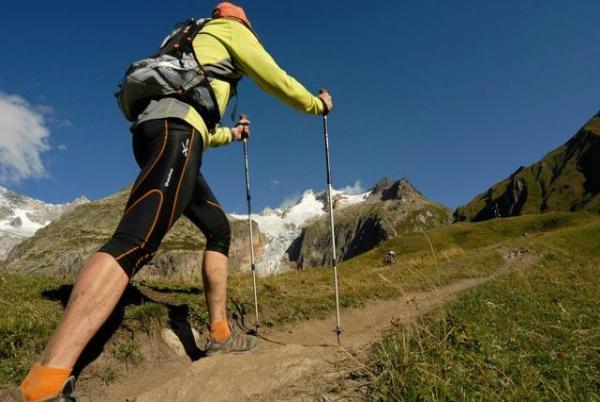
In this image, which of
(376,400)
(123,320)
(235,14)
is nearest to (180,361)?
(123,320)

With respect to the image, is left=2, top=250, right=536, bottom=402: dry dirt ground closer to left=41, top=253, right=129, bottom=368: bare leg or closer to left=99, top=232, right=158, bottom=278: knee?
left=41, top=253, right=129, bottom=368: bare leg

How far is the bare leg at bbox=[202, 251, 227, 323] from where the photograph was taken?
6.77 meters

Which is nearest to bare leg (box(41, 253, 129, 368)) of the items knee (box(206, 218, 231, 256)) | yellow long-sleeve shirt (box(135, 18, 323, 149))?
yellow long-sleeve shirt (box(135, 18, 323, 149))

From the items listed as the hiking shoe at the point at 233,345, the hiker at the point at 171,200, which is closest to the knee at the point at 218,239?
the hiker at the point at 171,200

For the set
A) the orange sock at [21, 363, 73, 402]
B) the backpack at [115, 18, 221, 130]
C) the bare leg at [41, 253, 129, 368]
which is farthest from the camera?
the backpack at [115, 18, 221, 130]

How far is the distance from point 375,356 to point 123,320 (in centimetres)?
440

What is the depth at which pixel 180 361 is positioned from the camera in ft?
24.1

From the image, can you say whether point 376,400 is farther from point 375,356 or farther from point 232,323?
point 232,323

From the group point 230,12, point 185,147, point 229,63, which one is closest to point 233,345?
point 185,147

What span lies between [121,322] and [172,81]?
163 inches

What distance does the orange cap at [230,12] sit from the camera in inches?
228

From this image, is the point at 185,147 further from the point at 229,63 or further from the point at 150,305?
the point at 150,305

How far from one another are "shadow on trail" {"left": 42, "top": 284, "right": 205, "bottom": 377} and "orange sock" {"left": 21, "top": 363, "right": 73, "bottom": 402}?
100 inches

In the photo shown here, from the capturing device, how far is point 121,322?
712cm
